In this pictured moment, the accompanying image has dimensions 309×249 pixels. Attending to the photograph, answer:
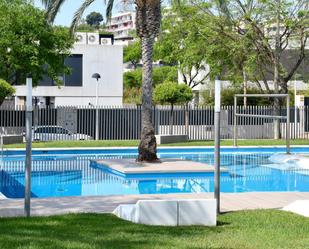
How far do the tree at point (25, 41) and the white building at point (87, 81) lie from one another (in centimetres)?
1552

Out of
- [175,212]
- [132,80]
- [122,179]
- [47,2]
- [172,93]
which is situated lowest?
[122,179]

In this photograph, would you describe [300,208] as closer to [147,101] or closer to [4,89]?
[147,101]

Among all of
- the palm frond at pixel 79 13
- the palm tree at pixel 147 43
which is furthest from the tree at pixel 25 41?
the palm tree at pixel 147 43

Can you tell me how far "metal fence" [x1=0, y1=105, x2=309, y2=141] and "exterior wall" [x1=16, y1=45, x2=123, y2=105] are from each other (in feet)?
49.0

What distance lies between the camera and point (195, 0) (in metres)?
32.8

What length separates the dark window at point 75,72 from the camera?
5016cm

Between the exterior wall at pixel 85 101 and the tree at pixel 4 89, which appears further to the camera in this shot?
the exterior wall at pixel 85 101

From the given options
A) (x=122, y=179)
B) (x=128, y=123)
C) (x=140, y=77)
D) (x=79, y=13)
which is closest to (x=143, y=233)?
(x=122, y=179)

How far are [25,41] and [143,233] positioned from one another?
83.2 ft

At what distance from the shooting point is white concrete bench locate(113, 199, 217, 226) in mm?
8648

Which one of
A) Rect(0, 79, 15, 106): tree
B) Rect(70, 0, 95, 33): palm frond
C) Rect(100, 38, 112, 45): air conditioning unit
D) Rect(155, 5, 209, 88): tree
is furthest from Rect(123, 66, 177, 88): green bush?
Rect(70, 0, 95, 33): palm frond

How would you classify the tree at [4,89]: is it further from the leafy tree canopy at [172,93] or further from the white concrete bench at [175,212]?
the white concrete bench at [175,212]

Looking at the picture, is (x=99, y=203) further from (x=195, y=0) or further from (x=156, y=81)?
(x=156, y=81)

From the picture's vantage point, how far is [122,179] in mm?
17453
